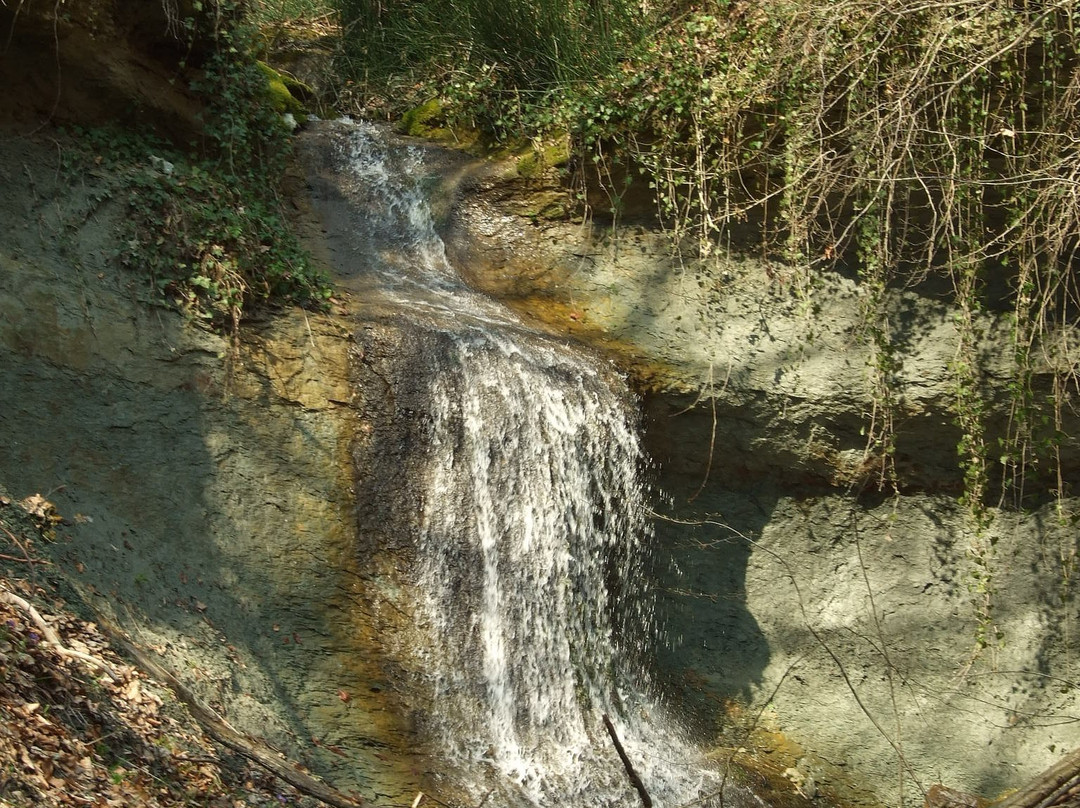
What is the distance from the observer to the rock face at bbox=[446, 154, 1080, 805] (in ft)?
23.6

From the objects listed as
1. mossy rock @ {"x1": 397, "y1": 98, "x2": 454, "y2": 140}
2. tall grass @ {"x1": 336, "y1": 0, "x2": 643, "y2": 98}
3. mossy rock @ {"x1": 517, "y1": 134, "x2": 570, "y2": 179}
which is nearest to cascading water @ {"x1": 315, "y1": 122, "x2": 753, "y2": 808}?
mossy rock @ {"x1": 517, "y1": 134, "x2": 570, "y2": 179}

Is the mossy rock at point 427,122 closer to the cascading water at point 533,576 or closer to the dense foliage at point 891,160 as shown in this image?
the dense foliage at point 891,160

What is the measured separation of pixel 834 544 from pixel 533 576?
2368 millimetres

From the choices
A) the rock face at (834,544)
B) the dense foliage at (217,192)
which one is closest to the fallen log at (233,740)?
the dense foliage at (217,192)

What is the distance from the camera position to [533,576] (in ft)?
20.9

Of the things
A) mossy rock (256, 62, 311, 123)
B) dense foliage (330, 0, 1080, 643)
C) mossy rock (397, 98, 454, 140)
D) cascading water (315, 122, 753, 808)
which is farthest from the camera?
mossy rock (397, 98, 454, 140)

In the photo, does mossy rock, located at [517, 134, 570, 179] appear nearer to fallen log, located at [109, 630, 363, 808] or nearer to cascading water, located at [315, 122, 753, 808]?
cascading water, located at [315, 122, 753, 808]

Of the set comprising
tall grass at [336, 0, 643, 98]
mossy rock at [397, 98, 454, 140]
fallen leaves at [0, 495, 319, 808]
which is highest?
tall grass at [336, 0, 643, 98]

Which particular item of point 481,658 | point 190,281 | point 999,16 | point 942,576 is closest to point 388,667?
point 481,658

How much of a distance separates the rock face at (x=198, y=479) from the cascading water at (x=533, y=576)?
45cm

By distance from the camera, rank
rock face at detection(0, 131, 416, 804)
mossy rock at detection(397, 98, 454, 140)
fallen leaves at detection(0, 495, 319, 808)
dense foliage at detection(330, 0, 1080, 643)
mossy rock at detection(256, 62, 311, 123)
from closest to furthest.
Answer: fallen leaves at detection(0, 495, 319, 808) < rock face at detection(0, 131, 416, 804) < dense foliage at detection(330, 0, 1080, 643) < mossy rock at detection(256, 62, 311, 123) < mossy rock at detection(397, 98, 454, 140)

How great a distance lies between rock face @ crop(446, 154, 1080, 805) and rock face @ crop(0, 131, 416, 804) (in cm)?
226

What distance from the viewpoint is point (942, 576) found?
734 centimetres

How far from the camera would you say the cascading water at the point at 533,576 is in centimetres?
596
